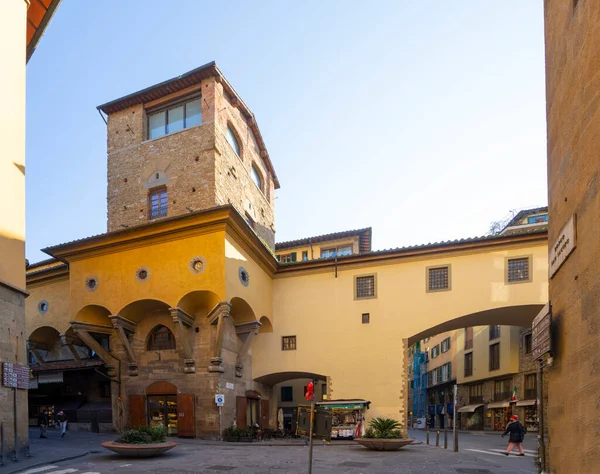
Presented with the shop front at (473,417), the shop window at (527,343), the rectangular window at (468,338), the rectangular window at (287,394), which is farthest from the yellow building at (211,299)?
the rectangular window at (468,338)

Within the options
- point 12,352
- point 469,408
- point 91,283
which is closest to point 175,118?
point 91,283

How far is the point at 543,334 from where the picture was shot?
23.2ft

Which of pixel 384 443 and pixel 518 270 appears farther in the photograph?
pixel 518 270

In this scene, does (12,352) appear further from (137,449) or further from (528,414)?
(528,414)

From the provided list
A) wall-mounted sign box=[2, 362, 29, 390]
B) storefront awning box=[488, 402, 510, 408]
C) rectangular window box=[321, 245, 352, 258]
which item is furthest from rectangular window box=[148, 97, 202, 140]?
storefront awning box=[488, 402, 510, 408]

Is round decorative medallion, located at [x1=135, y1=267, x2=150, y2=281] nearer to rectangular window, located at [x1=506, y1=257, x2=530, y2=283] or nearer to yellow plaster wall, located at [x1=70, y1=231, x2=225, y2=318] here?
yellow plaster wall, located at [x1=70, y1=231, x2=225, y2=318]

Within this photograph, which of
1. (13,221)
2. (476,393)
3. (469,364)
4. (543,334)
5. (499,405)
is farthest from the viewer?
(469,364)

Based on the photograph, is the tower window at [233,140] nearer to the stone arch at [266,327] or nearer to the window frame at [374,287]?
the stone arch at [266,327]

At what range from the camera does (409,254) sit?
2322 cm

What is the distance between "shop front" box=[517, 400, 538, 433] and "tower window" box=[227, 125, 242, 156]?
25.3 m

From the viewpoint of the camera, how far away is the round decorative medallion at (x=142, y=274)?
21375 mm

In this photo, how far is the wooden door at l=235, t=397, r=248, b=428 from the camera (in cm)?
2186

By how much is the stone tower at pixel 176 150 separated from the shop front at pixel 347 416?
11.9 metres

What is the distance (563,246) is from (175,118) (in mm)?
24441
